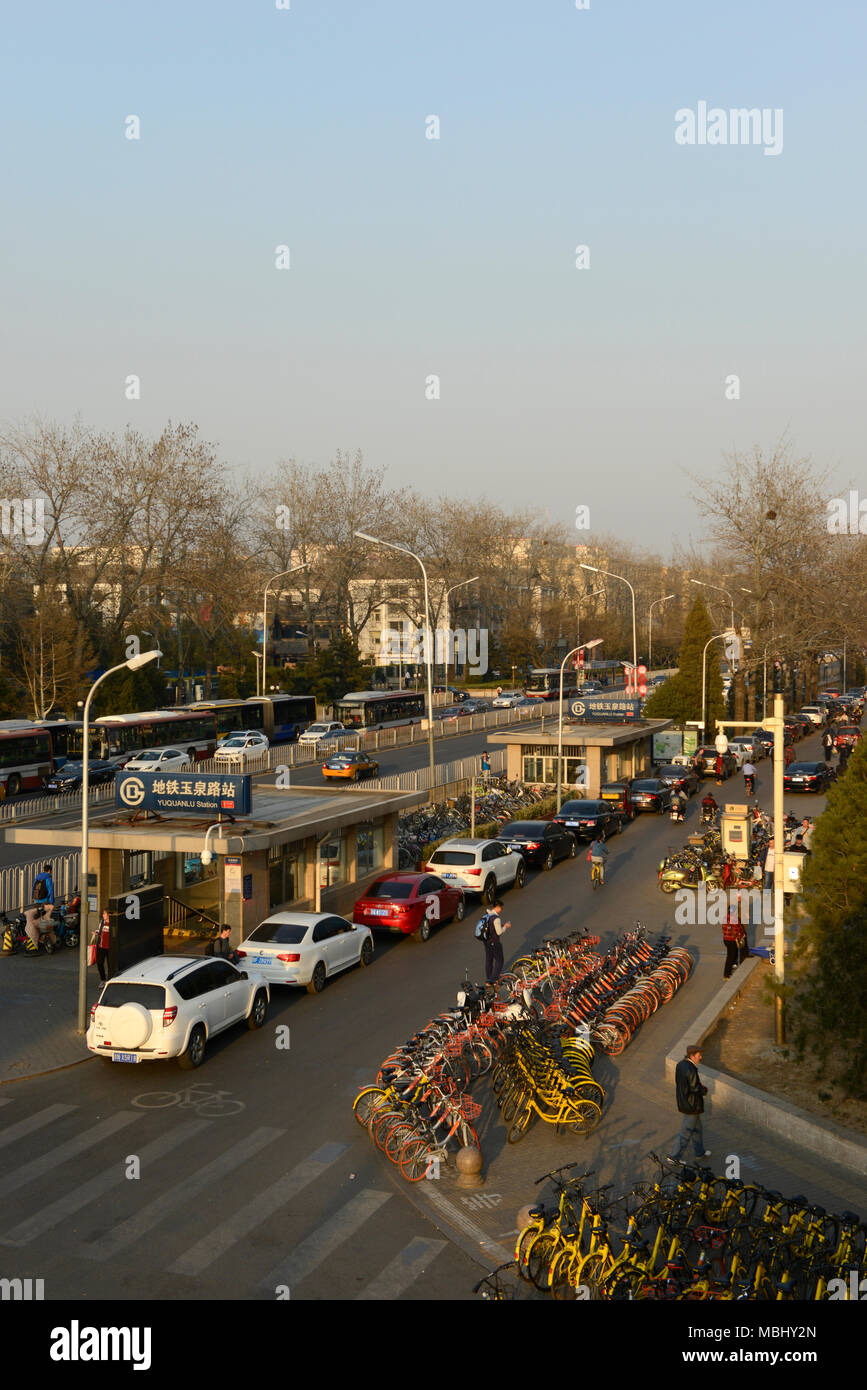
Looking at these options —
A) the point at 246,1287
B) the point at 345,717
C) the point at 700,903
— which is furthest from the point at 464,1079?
the point at 345,717

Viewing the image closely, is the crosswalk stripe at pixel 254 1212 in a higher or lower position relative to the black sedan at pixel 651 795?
lower

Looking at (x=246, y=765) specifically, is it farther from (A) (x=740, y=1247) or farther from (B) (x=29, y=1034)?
(A) (x=740, y=1247)

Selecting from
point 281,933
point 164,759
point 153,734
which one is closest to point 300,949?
point 281,933

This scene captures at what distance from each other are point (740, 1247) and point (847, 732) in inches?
1848

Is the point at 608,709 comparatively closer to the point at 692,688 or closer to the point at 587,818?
the point at 587,818

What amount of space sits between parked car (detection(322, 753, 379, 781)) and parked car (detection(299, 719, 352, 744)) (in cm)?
715

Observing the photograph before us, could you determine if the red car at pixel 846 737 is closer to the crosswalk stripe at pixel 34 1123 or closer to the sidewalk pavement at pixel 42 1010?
the sidewalk pavement at pixel 42 1010

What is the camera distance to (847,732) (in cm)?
5347

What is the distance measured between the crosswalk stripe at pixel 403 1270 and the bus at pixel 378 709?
55274 millimetres

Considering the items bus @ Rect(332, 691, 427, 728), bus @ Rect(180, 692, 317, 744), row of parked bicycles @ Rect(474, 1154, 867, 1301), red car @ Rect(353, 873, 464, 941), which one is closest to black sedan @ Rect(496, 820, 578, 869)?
red car @ Rect(353, 873, 464, 941)

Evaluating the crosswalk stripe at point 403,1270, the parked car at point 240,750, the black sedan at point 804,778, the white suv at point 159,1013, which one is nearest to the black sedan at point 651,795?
the black sedan at point 804,778

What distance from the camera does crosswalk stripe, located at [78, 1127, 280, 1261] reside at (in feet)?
33.9

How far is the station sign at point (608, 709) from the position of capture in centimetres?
4350
